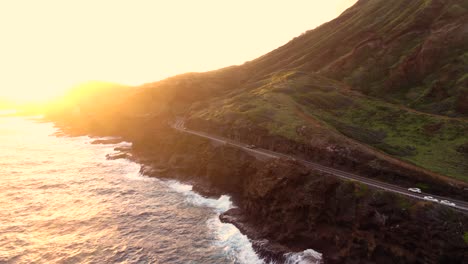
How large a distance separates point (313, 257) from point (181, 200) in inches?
1363

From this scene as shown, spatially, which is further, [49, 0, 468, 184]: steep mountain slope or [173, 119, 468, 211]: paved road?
[49, 0, 468, 184]: steep mountain slope

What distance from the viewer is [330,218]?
46.5 m

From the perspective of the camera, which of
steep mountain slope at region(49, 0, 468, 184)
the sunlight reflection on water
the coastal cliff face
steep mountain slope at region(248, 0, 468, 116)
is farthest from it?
steep mountain slope at region(248, 0, 468, 116)

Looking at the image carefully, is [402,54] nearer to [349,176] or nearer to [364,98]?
[364,98]

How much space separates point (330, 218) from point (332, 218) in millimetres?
354

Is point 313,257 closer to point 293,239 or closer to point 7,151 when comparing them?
point 293,239

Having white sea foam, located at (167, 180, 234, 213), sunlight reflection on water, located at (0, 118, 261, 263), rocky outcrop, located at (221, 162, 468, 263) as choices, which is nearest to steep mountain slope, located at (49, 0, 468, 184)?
rocky outcrop, located at (221, 162, 468, 263)

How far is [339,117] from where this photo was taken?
96.6 meters

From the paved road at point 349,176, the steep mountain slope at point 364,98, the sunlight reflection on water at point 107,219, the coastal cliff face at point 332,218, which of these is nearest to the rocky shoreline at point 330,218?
the coastal cliff face at point 332,218

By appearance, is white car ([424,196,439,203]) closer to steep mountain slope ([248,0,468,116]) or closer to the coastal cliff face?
the coastal cliff face

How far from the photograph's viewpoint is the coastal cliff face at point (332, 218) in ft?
125

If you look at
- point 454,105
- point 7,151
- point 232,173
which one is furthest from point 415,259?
point 7,151

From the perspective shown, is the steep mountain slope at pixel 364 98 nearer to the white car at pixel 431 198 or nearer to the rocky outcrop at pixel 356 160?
the rocky outcrop at pixel 356 160

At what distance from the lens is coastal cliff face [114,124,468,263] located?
3809 centimetres
